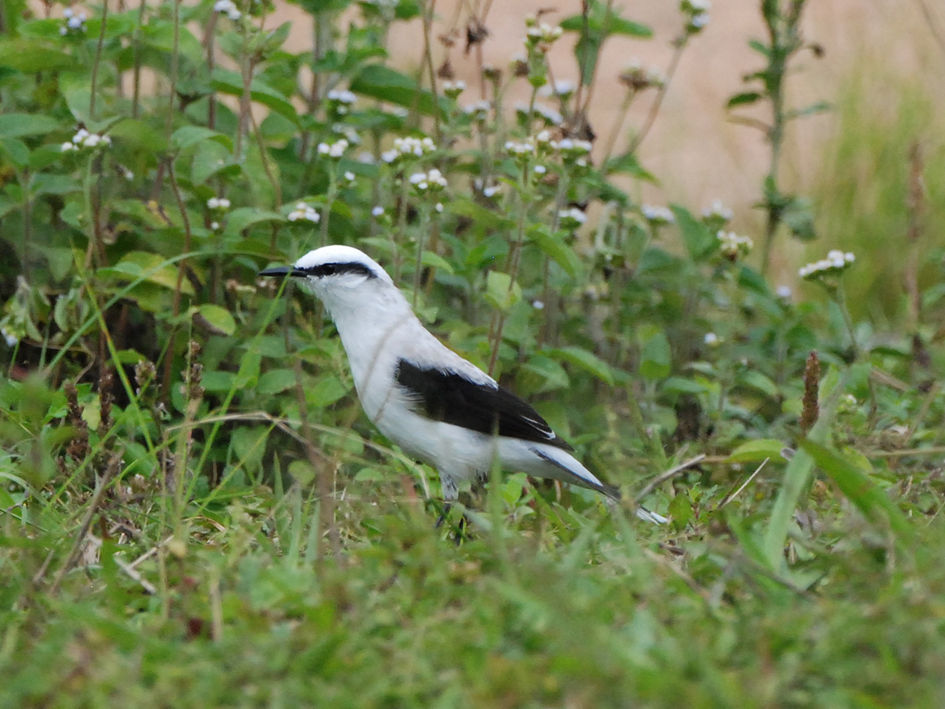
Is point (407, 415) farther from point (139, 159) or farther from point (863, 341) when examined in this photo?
point (863, 341)

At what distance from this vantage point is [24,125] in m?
4.66

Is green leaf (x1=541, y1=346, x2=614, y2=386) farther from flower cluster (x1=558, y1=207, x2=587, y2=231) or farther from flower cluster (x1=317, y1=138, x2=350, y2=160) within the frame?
flower cluster (x1=317, y1=138, x2=350, y2=160)

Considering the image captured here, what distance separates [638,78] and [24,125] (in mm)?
2337

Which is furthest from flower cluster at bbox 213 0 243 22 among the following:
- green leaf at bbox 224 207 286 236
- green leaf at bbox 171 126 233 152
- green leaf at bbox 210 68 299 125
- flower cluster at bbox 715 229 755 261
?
flower cluster at bbox 715 229 755 261

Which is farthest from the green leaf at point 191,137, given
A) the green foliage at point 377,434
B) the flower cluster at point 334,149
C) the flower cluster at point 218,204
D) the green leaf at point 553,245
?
the green leaf at point 553,245

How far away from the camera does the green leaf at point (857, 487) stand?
9.40 feet

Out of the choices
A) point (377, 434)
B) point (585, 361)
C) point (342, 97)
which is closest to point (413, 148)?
point (342, 97)

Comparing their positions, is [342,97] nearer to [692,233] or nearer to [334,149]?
[334,149]

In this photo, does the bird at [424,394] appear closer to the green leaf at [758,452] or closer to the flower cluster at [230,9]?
the green leaf at [758,452]

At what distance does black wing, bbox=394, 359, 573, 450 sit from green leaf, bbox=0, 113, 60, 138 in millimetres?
1590

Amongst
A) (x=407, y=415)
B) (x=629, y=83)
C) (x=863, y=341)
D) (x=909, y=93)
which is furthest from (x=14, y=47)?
(x=909, y=93)

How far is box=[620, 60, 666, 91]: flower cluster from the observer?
17.6 ft

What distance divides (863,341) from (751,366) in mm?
492

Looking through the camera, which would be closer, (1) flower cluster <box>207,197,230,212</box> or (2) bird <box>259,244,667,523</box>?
(2) bird <box>259,244,667,523</box>
